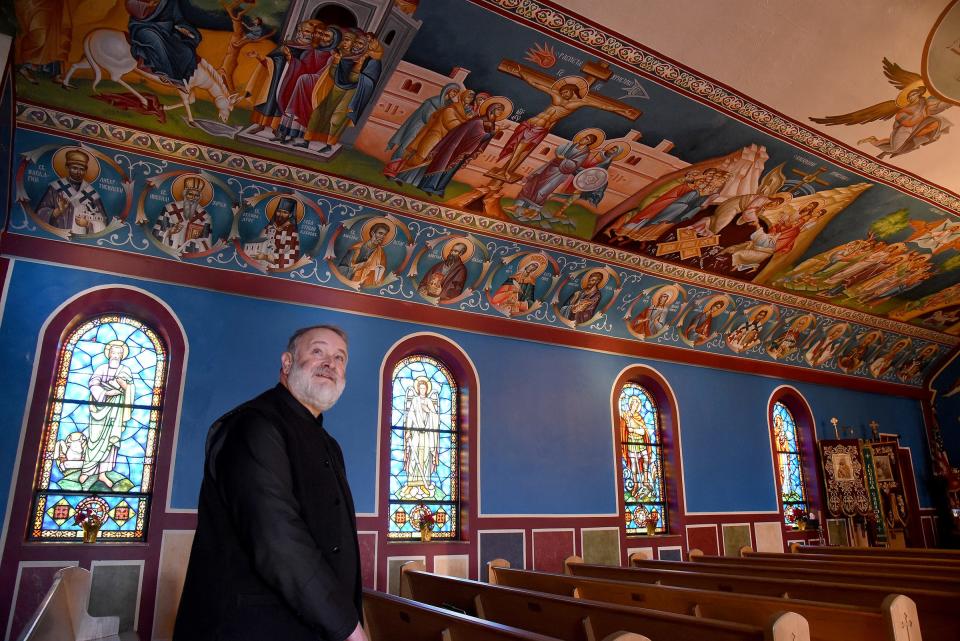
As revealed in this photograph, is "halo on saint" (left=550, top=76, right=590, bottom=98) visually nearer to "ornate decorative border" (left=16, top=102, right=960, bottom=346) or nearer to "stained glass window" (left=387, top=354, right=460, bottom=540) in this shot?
"ornate decorative border" (left=16, top=102, right=960, bottom=346)

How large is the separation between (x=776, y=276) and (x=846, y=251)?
3.76 ft

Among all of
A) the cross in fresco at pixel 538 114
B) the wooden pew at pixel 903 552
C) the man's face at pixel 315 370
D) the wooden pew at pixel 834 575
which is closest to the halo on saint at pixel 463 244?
the cross in fresco at pixel 538 114

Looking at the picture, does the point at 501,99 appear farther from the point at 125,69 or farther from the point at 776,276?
the point at 776,276

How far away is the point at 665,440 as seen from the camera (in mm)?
10625

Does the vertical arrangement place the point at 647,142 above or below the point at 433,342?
above

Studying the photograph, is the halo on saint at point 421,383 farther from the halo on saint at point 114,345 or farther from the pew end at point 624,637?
the pew end at point 624,637

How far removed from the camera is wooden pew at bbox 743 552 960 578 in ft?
21.5

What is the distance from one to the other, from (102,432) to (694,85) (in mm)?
6942

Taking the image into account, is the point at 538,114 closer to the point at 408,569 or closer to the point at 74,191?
the point at 74,191

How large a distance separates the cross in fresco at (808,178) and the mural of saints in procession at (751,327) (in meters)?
2.72

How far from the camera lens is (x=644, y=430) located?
10547 millimetres

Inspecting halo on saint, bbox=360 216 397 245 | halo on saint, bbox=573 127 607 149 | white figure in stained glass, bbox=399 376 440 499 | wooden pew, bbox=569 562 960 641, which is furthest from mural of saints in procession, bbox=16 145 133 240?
wooden pew, bbox=569 562 960 641

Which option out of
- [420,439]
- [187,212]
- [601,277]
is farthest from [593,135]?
[187,212]

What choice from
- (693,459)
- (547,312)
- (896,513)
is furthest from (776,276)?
(896,513)
